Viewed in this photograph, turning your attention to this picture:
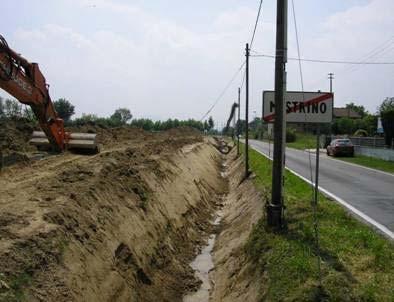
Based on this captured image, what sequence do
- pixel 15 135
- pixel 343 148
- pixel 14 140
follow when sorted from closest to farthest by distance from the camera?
pixel 14 140 → pixel 15 135 → pixel 343 148

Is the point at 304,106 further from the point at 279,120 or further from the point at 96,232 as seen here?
the point at 96,232

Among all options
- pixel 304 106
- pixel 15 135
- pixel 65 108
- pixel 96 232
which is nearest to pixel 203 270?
pixel 96 232

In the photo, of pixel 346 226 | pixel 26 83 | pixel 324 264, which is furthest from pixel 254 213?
pixel 26 83

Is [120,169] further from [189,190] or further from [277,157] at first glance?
[277,157]

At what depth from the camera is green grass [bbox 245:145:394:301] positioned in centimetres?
702

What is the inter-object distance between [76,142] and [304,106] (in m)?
→ 12.4

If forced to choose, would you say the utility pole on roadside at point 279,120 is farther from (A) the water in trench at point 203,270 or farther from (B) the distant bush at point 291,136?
(B) the distant bush at point 291,136

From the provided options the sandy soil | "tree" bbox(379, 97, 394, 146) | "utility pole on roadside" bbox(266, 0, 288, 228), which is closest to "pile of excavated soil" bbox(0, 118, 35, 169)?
the sandy soil

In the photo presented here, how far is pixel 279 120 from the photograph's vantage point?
1055 centimetres

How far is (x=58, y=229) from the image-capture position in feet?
28.1

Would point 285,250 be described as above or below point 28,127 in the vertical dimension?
below

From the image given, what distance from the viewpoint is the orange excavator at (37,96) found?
1430 cm

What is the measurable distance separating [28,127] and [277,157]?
16.7 m

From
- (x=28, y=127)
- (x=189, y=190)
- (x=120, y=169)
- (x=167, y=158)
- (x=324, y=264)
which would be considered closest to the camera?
(x=324, y=264)
